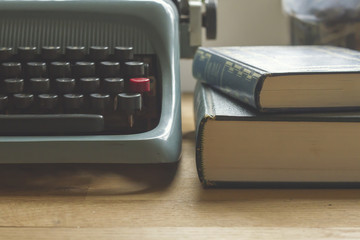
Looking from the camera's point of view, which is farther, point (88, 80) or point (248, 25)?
point (248, 25)

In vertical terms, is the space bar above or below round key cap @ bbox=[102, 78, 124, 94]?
below

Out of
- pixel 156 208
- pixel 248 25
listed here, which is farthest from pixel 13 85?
pixel 248 25

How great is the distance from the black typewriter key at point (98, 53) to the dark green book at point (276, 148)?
23cm

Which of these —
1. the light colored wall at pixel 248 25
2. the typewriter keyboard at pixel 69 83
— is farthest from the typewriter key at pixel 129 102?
the light colored wall at pixel 248 25

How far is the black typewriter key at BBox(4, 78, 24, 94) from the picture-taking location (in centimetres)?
80

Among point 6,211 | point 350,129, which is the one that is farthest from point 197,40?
point 6,211

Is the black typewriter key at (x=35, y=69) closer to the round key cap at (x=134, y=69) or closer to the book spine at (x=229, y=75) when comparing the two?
the round key cap at (x=134, y=69)

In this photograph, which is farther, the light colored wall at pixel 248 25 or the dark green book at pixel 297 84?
the light colored wall at pixel 248 25

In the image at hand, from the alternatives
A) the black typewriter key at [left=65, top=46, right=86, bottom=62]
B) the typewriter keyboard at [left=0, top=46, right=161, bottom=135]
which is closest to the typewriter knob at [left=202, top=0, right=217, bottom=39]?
the typewriter keyboard at [left=0, top=46, right=161, bottom=135]

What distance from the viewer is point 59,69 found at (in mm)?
819

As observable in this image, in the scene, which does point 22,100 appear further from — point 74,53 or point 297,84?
point 297,84

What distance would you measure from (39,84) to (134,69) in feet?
0.55

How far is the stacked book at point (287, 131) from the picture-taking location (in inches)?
27.4

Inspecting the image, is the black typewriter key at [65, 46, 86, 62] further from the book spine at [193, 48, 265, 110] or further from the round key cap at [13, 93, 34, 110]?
the book spine at [193, 48, 265, 110]
